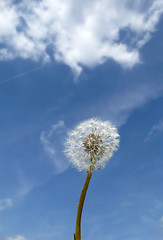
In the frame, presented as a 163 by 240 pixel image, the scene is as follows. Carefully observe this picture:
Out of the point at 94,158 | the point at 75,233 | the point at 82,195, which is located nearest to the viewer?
the point at 75,233

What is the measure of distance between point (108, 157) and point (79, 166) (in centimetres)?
199

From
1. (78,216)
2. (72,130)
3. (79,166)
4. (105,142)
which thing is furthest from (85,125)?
(78,216)

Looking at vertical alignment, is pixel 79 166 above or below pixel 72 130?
below

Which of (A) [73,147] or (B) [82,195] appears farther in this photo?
(A) [73,147]

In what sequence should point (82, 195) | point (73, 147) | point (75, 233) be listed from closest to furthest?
point (75, 233), point (82, 195), point (73, 147)

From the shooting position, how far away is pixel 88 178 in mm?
14133

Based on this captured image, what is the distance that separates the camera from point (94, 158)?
50.9ft

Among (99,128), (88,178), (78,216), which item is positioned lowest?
(78,216)

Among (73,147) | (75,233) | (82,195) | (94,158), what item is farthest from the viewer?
(73,147)

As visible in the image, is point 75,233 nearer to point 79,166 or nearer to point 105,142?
point 79,166

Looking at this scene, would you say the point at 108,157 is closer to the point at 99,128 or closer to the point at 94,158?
the point at 94,158

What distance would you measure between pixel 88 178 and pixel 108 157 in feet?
7.42

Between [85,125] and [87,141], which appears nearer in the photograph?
[87,141]

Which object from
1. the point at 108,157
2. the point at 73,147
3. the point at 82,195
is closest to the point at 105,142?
the point at 108,157
